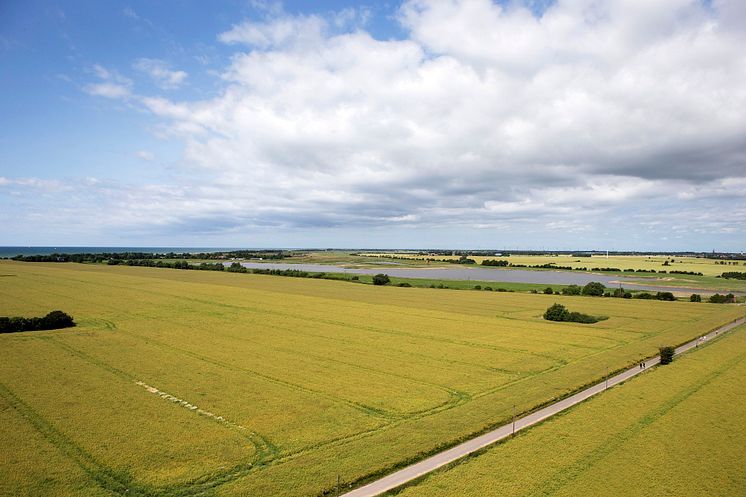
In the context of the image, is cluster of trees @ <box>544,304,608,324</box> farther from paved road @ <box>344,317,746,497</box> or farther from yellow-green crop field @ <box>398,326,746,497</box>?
yellow-green crop field @ <box>398,326,746,497</box>

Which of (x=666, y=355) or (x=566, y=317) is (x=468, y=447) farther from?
(x=566, y=317)

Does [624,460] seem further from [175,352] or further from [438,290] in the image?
[438,290]

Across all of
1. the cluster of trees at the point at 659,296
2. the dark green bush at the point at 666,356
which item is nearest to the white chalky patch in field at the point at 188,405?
the dark green bush at the point at 666,356

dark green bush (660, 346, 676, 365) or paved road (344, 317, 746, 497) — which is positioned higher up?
dark green bush (660, 346, 676, 365)

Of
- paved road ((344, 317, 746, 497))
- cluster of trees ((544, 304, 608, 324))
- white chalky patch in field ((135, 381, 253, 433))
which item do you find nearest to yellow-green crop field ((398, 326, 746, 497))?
paved road ((344, 317, 746, 497))

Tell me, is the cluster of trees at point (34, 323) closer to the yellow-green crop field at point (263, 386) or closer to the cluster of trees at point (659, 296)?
the yellow-green crop field at point (263, 386)
